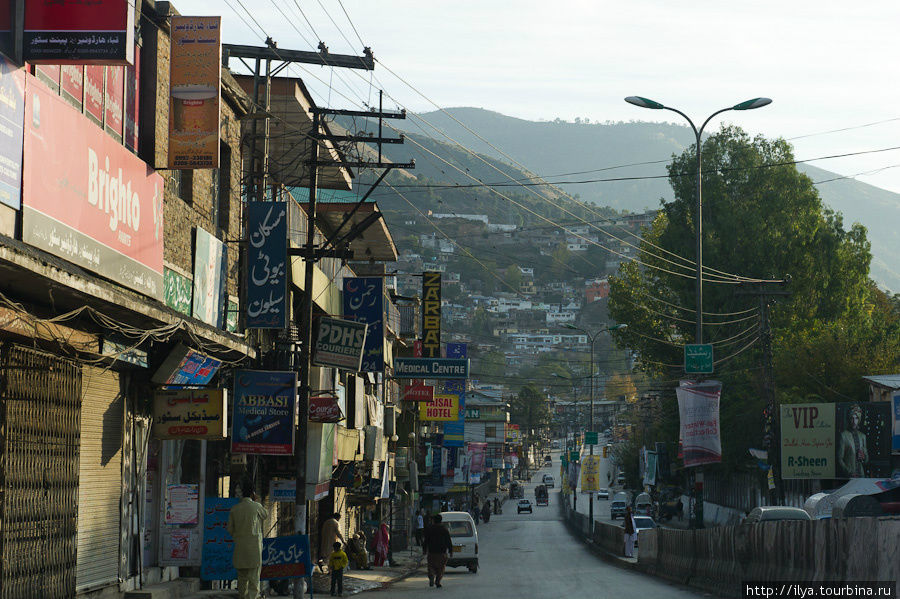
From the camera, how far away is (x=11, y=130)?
36.6 feet

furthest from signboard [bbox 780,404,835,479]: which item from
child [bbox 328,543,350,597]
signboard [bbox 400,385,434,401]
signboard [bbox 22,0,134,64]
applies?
signboard [bbox 22,0,134,64]

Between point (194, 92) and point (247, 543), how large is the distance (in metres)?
7.11

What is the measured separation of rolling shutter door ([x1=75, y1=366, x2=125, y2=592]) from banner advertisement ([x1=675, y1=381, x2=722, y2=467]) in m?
15.8

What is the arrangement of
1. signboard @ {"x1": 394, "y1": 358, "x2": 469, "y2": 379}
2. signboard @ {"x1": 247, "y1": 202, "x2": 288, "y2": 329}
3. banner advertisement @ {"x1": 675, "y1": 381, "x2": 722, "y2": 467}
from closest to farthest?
signboard @ {"x1": 247, "y1": 202, "x2": 288, "y2": 329}
banner advertisement @ {"x1": 675, "y1": 381, "x2": 722, "y2": 467}
signboard @ {"x1": 394, "y1": 358, "x2": 469, "y2": 379}

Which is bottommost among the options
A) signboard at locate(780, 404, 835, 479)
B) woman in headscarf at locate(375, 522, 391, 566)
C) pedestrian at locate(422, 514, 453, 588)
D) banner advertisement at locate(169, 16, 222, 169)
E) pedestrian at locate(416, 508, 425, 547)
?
pedestrian at locate(416, 508, 425, 547)

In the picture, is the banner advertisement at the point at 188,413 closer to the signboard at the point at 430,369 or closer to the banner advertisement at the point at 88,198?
the banner advertisement at the point at 88,198

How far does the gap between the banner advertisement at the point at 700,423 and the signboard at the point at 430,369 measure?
10.3 m

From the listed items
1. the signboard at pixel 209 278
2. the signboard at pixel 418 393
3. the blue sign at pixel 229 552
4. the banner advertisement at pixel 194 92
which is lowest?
the blue sign at pixel 229 552

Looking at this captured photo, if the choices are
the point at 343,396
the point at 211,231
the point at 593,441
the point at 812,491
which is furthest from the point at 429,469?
the point at 211,231

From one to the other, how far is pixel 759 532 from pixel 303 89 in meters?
15.5

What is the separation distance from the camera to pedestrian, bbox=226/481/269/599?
16.3 metres

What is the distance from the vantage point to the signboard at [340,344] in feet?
75.2

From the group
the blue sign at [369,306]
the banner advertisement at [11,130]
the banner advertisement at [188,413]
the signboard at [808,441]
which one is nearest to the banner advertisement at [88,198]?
the banner advertisement at [11,130]

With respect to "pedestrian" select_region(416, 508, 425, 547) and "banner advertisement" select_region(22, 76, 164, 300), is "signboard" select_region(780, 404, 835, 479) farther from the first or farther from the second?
"banner advertisement" select_region(22, 76, 164, 300)
